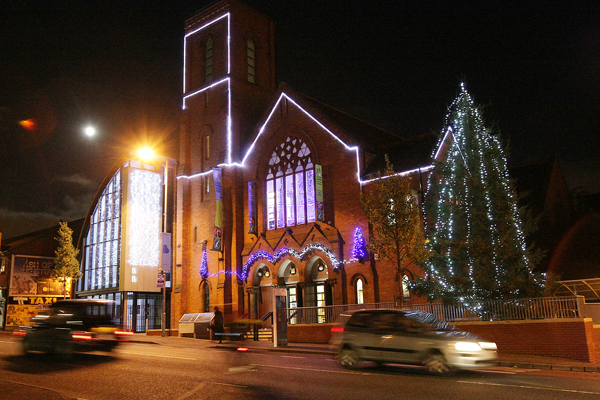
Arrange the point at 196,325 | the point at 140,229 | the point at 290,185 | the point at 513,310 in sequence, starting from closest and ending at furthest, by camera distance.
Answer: the point at 513,310
the point at 196,325
the point at 290,185
the point at 140,229

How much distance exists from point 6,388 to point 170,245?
24461 mm

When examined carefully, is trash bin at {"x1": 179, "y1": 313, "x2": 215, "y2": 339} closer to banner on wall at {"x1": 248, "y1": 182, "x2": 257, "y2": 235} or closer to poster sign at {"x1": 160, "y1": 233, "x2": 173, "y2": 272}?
poster sign at {"x1": 160, "y1": 233, "x2": 173, "y2": 272}

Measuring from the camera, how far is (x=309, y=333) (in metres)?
25.6

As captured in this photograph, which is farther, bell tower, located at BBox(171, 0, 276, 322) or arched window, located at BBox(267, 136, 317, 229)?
bell tower, located at BBox(171, 0, 276, 322)

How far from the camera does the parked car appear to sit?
517 inches

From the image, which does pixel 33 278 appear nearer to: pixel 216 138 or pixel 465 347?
pixel 216 138

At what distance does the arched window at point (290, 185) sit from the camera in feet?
107

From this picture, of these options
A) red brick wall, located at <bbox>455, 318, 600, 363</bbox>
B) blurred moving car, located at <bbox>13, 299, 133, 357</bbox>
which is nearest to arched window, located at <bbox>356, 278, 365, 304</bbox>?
red brick wall, located at <bbox>455, 318, 600, 363</bbox>

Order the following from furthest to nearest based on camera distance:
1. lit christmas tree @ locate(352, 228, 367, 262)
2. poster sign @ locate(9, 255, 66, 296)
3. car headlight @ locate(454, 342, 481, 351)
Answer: poster sign @ locate(9, 255, 66, 296) < lit christmas tree @ locate(352, 228, 367, 262) < car headlight @ locate(454, 342, 481, 351)

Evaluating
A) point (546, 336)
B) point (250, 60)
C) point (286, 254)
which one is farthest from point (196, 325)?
point (250, 60)

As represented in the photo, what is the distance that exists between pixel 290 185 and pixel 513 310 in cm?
1738

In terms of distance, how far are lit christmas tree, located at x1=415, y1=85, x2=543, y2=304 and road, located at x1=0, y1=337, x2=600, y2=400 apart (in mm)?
5592

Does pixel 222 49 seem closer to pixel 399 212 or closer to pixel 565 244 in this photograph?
pixel 399 212

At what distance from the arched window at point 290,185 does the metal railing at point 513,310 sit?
41.4ft
